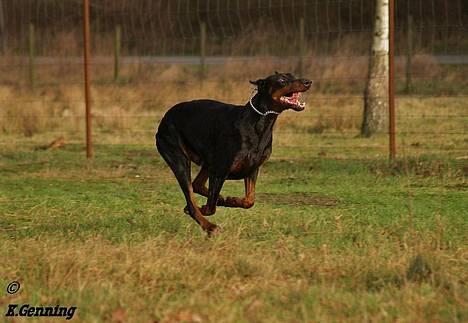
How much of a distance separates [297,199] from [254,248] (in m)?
3.35

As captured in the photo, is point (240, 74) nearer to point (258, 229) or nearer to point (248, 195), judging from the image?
point (258, 229)

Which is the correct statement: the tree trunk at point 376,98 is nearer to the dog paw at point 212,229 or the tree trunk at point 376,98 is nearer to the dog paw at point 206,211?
the dog paw at point 206,211

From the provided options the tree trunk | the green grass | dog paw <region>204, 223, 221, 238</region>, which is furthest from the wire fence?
dog paw <region>204, 223, 221, 238</region>

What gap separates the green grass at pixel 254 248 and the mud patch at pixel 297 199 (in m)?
0.02

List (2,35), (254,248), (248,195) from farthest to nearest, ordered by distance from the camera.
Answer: (2,35), (248,195), (254,248)

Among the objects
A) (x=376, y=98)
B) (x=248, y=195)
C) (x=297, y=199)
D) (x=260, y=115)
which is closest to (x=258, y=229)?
(x=248, y=195)

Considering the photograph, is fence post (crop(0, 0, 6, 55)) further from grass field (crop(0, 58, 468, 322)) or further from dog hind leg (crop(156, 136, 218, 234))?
dog hind leg (crop(156, 136, 218, 234))

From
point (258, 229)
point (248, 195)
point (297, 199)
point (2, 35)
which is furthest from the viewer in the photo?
point (2, 35)

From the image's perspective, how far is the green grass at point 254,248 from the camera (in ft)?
20.6

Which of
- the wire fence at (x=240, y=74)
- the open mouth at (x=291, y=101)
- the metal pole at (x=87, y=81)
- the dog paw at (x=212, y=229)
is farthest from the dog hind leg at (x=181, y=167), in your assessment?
the wire fence at (x=240, y=74)

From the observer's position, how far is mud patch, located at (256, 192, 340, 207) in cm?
1098

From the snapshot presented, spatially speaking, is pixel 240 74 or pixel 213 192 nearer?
pixel 213 192

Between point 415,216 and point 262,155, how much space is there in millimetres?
1947

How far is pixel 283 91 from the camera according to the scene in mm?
8797
